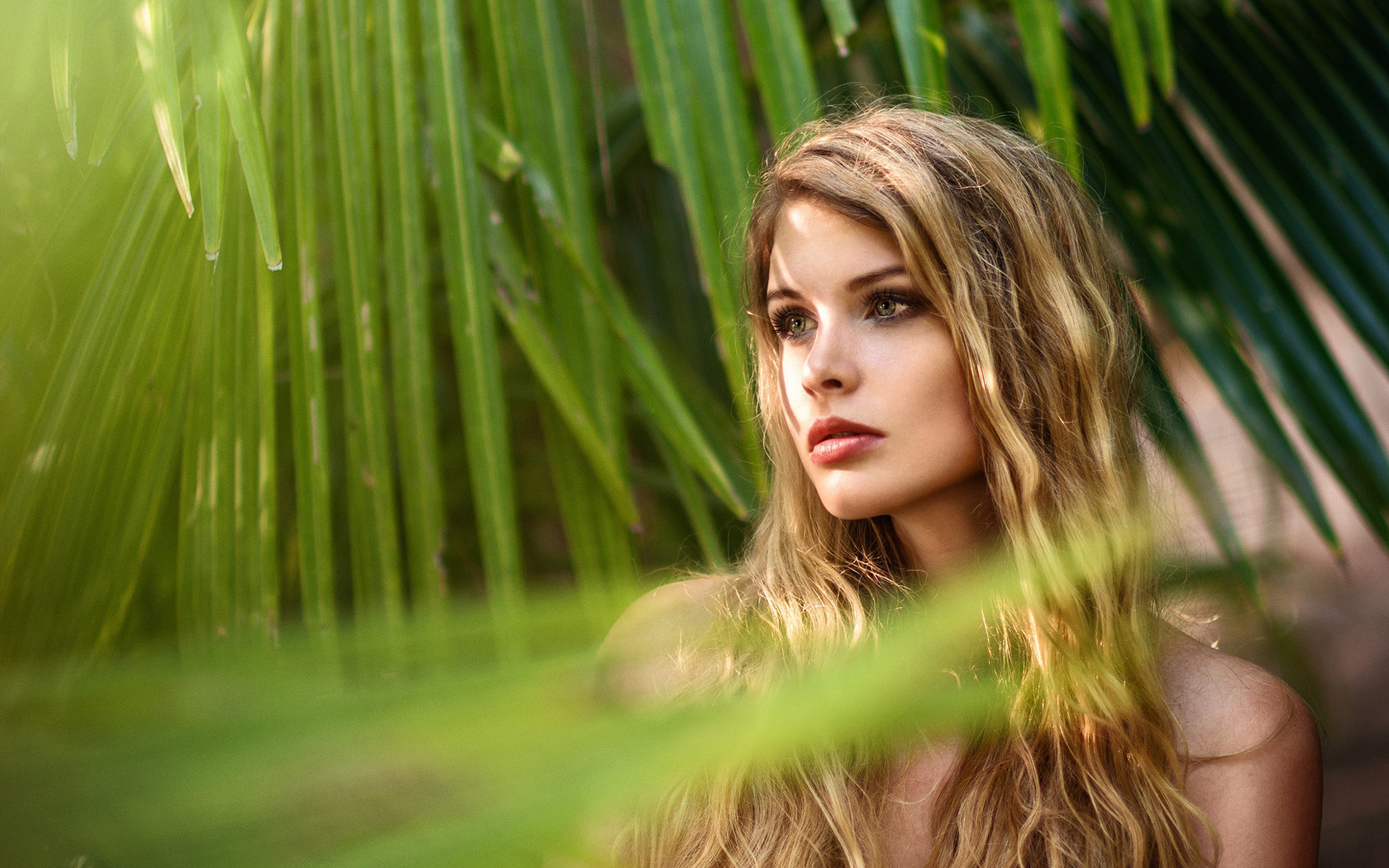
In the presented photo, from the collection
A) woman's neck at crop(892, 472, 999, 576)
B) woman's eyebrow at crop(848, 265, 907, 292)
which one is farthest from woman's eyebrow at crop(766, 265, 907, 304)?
woman's neck at crop(892, 472, 999, 576)

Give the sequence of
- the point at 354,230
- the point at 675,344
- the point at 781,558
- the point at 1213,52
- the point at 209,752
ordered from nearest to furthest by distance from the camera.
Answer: the point at 209,752 → the point at 354,230 → the point at 781,558 → the point at 1213,52 → the point at 675,344

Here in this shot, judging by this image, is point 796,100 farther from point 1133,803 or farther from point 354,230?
point 1133,803

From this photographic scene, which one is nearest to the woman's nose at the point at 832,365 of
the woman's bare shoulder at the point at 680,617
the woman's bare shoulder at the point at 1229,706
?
the woman's bare shoulder at the point at 680,617

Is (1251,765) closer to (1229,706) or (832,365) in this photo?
(1229,706)

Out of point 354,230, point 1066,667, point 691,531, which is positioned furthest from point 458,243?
point 691,531

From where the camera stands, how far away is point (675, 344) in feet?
3.10

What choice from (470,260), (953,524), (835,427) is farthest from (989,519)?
(470,260)

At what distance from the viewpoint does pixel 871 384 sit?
54 centimetres

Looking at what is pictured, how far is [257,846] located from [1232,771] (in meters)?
0.56

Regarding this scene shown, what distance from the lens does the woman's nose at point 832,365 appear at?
0.54 meters

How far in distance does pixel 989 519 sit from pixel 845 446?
121 mm

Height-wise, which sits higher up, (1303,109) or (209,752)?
(1303,109)

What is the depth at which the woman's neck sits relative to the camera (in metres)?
0.60

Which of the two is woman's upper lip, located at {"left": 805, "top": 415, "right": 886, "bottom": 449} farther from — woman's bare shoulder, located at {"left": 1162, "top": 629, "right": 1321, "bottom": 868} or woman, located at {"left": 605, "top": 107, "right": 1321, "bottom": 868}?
woman's bare shoulder, located at {"left": 1162, "top": 629, "right": 1321, "bottom": 868}
